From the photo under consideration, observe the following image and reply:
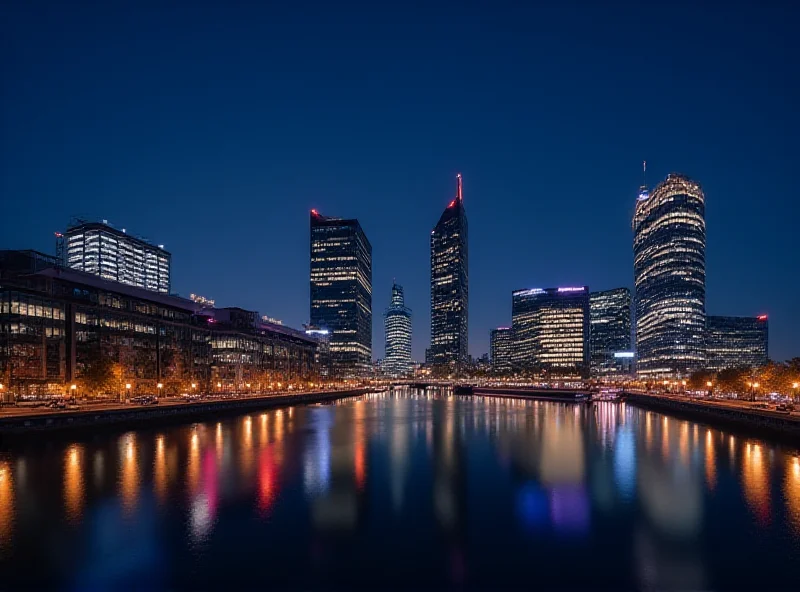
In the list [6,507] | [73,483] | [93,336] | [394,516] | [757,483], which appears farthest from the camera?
[93,336]

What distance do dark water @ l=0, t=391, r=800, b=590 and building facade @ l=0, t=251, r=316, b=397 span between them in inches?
1387

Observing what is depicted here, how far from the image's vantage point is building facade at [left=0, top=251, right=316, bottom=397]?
3307 inches

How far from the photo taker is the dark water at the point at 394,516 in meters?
22.6

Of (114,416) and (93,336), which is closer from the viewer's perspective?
(114,416)

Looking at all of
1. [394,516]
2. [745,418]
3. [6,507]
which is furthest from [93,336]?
[745,418]

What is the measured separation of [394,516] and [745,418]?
212 ft

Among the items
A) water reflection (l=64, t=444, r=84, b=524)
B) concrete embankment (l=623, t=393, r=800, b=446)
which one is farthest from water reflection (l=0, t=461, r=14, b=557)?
concrete embankment (l=623, t=393, r=800, b=446)

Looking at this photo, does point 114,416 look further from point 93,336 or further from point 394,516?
point 394,516

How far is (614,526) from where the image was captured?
98.4 feet

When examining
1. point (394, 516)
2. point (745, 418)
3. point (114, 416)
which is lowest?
point (745, 418)

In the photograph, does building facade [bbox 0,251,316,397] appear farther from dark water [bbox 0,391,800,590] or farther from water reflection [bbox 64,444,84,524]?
water reflection [bbox 64,444,84,524]

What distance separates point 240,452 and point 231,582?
35076 millimetres

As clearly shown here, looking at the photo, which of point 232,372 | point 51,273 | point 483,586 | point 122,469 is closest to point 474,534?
point 483,586

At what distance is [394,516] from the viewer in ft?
104
